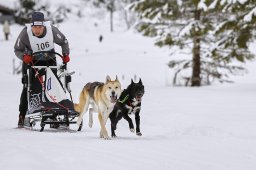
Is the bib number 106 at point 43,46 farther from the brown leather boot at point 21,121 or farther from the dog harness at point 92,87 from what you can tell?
the brown leather boot at point 21,121

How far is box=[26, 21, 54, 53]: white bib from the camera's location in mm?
8234

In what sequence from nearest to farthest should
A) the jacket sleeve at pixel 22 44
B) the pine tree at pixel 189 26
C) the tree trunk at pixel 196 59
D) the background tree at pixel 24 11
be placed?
the jacket sleeve at pixel 22 44 < the pine tree at pixel 189 26 < the tree trunk at pixel 196 59 < the background tree at pixel 24 11

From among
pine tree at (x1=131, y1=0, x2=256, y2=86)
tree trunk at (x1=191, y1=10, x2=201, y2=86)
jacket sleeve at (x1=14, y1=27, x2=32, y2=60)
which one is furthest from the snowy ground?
tree trunk at (x1=191, y1=10, x2=201, y2=86)

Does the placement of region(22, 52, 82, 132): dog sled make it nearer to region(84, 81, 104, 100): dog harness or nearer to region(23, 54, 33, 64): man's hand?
region(23, 54, 33, 64): man's hand

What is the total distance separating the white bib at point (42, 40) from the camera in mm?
8234

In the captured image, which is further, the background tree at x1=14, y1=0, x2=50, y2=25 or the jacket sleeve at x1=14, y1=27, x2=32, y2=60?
the background tree at x1=14, y1=0, x2=50, y2=25

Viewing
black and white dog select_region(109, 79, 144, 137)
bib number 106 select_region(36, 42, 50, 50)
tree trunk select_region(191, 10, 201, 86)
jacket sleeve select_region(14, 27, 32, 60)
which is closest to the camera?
black and white dog select_region(109, 79, 144, 137)

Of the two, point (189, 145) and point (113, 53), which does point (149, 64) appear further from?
point (189, 145)

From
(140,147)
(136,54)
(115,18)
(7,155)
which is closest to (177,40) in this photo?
(140,147)

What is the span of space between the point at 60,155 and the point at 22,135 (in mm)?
2026

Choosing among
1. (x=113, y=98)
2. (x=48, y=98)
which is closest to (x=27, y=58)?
(x=48, y=98)

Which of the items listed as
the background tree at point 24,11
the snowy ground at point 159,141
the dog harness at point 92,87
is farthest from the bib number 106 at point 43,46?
the background tree at point 24,11

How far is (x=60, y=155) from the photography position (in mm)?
5078

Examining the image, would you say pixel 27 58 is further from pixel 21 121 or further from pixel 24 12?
pixel 24 12
